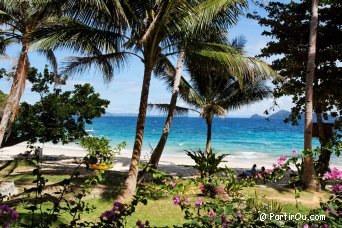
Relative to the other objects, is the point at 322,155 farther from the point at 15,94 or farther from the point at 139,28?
the point at 15,94

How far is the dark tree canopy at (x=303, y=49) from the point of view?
463 inches

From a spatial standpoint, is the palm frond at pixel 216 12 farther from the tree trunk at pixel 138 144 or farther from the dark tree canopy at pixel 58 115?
the dark tree canopy at pixel 58 115

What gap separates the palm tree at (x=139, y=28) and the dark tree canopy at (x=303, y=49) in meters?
4.66

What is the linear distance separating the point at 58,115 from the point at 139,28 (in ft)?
21.2

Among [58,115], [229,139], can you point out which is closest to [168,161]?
[58,115]

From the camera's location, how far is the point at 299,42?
12586 mm

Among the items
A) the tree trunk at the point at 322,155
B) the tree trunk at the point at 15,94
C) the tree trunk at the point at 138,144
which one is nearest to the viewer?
the tree trunk at the point at 138,144

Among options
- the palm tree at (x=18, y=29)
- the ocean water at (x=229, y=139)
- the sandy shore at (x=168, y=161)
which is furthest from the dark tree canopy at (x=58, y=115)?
the ocean water at (x=229, y=139)

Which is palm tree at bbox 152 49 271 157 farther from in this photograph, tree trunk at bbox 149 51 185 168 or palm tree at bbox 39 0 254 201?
palm tree at bbox 39 0 254 201

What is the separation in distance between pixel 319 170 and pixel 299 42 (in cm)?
494

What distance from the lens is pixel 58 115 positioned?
527 inches

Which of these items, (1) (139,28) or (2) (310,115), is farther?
(2) (310,115)

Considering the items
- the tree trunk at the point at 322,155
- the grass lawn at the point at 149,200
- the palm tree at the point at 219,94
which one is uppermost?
the palm tree at the point at 219,94

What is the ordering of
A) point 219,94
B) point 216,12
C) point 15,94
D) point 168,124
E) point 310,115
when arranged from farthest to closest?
point 219,94 < point 168,124 < point 15,94 < point 310,115 < point 216,12
